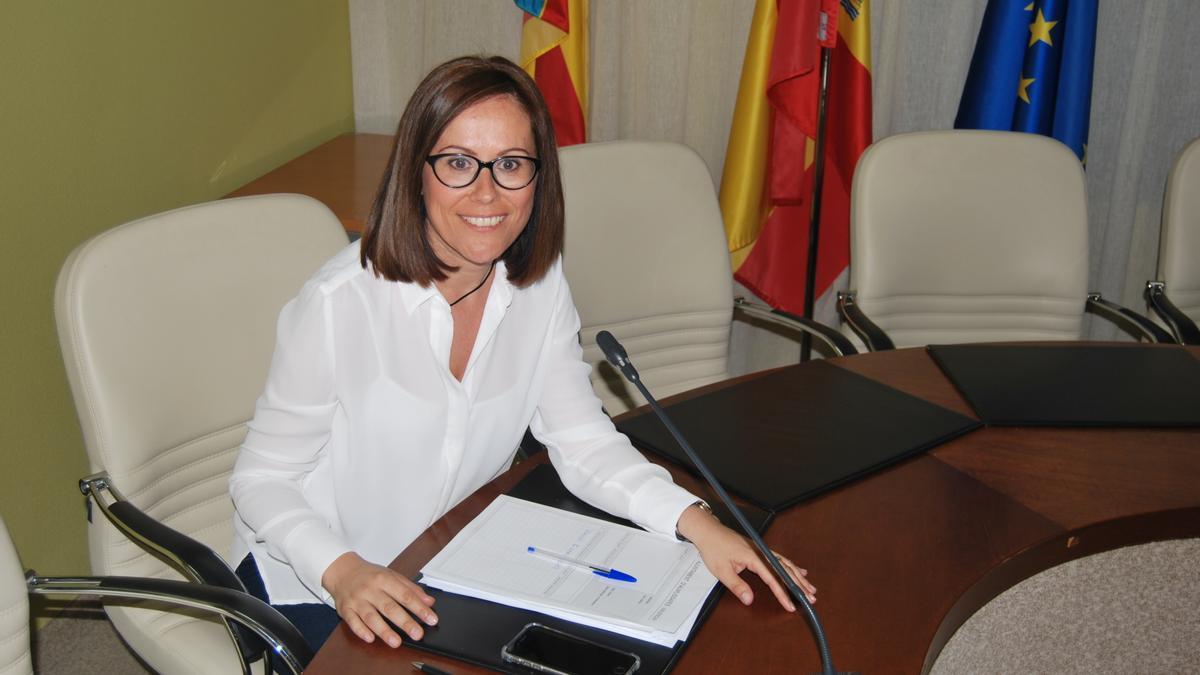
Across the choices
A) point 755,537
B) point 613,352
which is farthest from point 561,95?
point 755,537

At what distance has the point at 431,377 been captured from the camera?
61.8 inches

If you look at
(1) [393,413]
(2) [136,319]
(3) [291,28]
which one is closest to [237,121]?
(3) [291,28]

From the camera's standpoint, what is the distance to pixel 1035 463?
1653 mm

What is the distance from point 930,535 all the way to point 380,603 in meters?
0.70

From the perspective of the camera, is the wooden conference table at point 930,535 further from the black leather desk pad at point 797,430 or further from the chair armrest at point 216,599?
the chair armrest at point 216,599

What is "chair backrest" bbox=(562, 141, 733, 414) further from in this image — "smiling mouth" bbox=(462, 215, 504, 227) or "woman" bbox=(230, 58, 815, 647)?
"smiling mouth" bbox=(462, 215, 504, 227)

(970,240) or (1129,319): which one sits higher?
(970,240)

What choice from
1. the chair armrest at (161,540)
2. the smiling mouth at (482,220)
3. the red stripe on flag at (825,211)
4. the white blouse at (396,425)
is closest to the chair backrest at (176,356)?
the chair armrest at (161,540)

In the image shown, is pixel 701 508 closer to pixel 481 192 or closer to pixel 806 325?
pixel 481 192

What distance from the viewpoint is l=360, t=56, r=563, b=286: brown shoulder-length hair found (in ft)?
4.84

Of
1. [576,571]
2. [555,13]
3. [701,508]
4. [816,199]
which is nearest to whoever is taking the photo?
[576,571]

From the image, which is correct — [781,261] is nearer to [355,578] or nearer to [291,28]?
[291,28]

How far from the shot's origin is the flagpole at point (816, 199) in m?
3.12

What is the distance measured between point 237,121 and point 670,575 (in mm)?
2137
